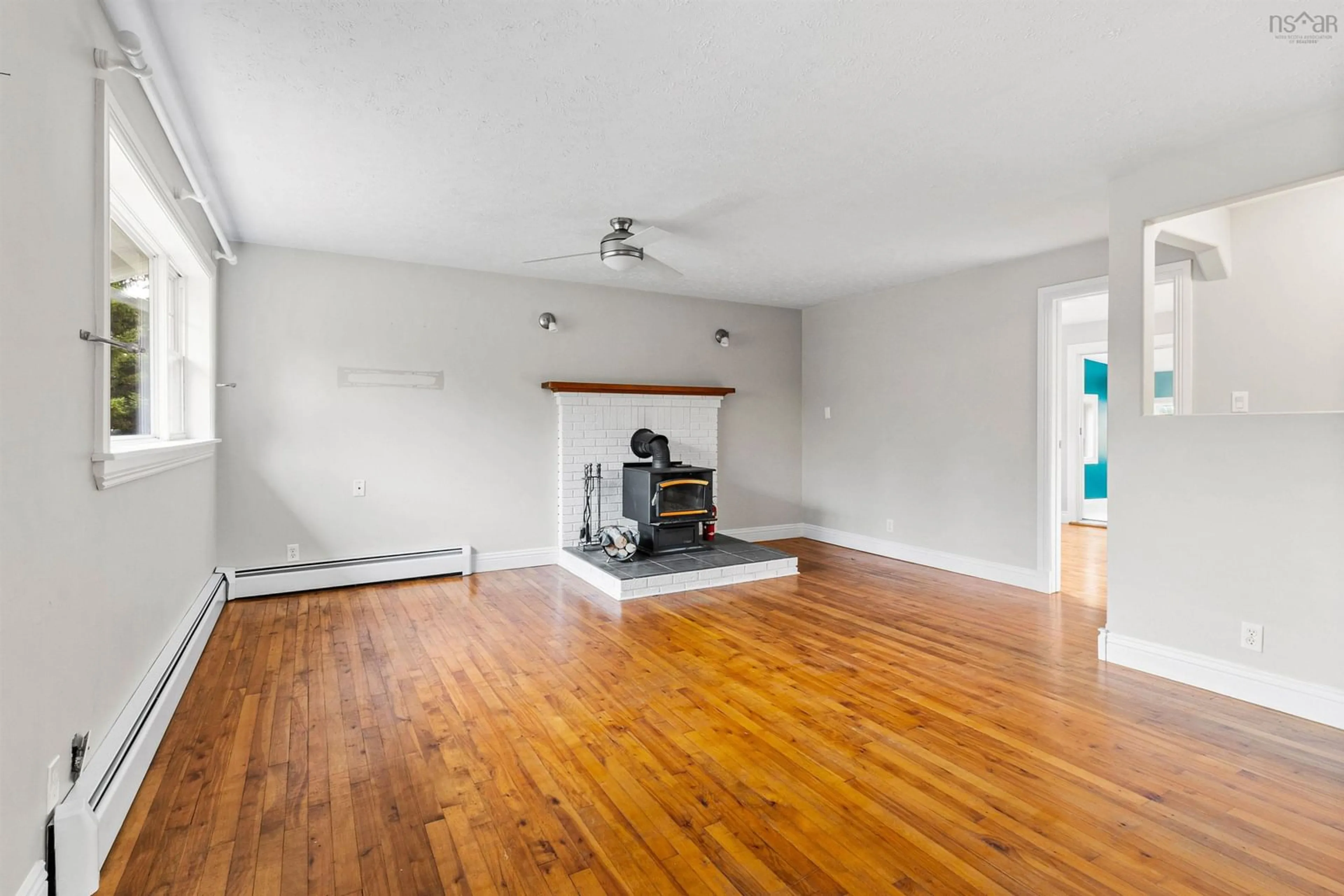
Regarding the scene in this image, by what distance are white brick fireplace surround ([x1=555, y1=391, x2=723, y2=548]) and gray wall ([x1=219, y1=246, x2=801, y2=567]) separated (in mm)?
137

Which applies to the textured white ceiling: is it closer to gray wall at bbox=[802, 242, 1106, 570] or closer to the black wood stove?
gray wall at bbox=[802, 242, 1106, 570]

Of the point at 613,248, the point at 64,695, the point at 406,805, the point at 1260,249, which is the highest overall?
the point at 613,248

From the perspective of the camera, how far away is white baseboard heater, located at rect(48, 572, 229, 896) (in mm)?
1530

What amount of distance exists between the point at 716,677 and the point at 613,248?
2.46m

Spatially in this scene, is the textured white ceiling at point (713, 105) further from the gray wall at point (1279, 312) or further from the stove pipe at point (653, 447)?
the stove pipe at point (653, 447)

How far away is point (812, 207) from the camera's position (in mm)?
3635

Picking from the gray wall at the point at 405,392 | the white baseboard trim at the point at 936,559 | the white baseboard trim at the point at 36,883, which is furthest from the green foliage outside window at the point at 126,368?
the white baseboard trim at the point at 936,559

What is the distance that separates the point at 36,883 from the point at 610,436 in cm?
442

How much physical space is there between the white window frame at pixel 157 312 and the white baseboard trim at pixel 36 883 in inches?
38.5

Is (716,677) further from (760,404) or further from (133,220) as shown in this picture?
(760,404)

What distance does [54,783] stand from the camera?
1.54m

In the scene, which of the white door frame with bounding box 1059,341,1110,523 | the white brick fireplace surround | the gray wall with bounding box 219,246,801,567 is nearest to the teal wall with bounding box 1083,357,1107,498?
the white door frame with bounding box 1059,341,1110,523

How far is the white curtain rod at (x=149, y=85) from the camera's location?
187 cm

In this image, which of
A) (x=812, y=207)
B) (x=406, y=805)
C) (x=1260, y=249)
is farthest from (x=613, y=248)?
(x=1260, y=249)
